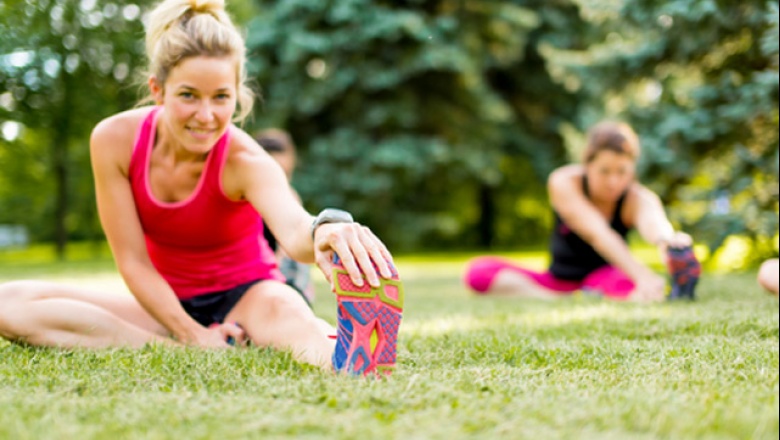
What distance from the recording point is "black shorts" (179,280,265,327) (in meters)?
2.77

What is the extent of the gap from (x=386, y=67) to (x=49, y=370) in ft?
35.5

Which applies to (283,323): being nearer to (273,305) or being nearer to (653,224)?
(273,305)

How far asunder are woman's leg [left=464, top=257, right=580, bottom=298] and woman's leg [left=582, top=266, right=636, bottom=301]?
0.61ft

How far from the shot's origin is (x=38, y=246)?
22.7 meters

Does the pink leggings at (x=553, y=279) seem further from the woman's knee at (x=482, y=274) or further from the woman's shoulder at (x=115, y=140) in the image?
the woman's shoulder at (x=115, y=140)

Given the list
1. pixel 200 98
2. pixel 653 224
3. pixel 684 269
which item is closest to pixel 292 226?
pixel 200 98

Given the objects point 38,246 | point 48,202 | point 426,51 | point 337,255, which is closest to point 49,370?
point 337,255

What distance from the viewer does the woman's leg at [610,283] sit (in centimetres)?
455

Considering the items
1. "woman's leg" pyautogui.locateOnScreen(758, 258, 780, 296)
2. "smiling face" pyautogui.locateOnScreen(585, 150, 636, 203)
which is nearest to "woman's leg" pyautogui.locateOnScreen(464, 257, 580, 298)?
"smiling face" pyautogui.locateOnScreen(585, 150, 636, 203)

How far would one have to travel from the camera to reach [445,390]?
1646 mm

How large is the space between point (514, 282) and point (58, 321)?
10.7 feet

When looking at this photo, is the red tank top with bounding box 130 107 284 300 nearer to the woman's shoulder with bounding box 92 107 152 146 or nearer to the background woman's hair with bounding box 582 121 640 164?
the woman's shoulder with bounding box 92 107 152 146

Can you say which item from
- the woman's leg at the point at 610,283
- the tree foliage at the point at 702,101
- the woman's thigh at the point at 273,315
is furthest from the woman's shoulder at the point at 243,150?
the tree foliage at the point at 702,101

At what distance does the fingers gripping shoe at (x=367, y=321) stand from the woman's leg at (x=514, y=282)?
3.29 meters
